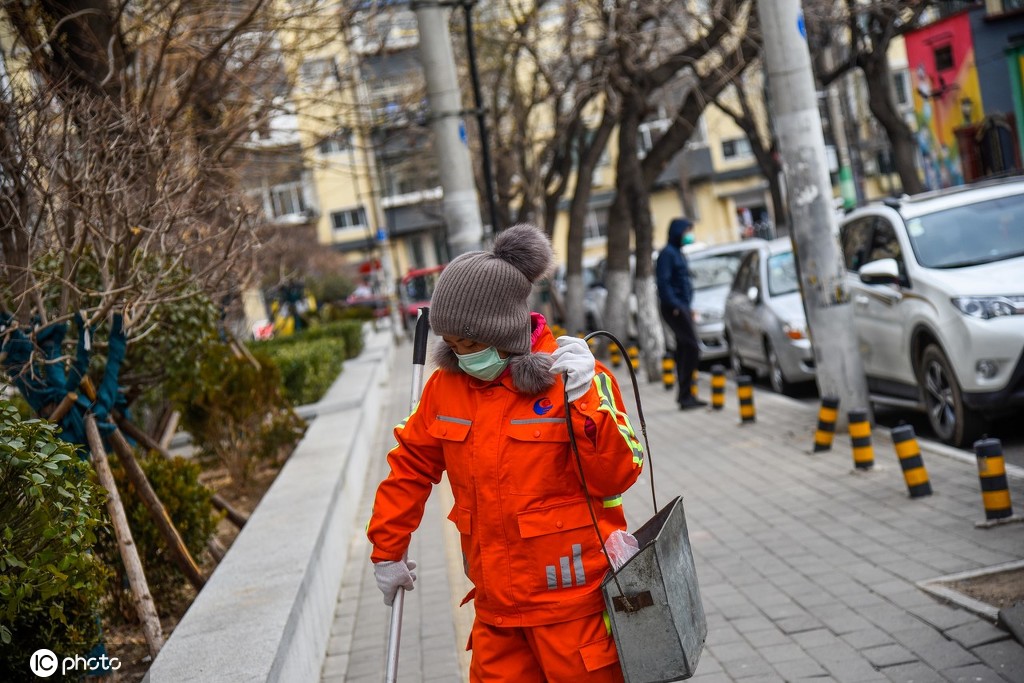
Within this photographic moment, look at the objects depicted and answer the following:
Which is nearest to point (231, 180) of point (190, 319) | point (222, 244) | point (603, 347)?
point (222, 244)

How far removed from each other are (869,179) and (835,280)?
52.4 meters

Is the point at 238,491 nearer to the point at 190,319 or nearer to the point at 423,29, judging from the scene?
the point at 190,319

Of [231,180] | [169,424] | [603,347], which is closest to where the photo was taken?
[169,424]

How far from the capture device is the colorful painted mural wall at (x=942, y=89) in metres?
27.3

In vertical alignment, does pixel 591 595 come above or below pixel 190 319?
below

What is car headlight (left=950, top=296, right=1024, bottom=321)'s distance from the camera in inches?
335

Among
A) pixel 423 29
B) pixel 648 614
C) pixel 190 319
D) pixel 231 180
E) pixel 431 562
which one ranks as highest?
pixel 423 29

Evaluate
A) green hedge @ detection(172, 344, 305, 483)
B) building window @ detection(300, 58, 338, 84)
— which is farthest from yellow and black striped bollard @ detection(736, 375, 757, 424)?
building window @ detection(300, 58, 338, 84)

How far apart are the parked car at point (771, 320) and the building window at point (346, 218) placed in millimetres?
48643

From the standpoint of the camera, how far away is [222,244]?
887 centimetres

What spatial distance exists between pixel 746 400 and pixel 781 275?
3088 millimetres

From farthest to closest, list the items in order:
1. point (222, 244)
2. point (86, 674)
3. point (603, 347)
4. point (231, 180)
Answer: point (603, 347), point (231, 180), point (222, 244), point (86, 674)

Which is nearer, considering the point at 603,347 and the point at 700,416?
the point at 700,416

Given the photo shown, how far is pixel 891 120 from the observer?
824 inches
